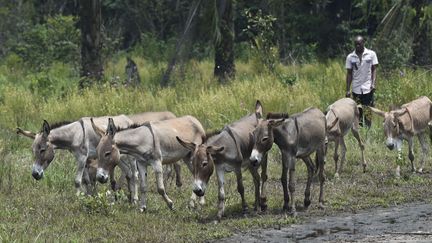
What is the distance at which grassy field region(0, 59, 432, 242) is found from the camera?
1041cm

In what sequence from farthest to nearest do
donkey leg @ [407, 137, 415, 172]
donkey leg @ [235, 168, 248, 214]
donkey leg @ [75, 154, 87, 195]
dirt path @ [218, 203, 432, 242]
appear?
donkey leg @ [407, 137, 415, 172] < donkey leg @ [75, 154, 87, 195] < donkey leg @ [235, 168, 248, 214] < dirt path @ [218, 203, 432, 242]

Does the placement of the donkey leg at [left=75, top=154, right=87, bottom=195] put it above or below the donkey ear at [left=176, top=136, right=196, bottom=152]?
below

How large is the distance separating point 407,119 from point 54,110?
28.4 feet

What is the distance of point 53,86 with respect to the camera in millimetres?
22797

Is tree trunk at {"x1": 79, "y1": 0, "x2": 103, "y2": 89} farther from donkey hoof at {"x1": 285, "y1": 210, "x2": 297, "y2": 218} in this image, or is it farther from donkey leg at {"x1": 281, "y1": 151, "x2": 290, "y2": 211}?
donkey hoof at {"x1": 285, "y1": 210, "x2": 297, "y2": 218}

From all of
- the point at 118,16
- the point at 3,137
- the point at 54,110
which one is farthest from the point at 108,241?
the point at 118,16

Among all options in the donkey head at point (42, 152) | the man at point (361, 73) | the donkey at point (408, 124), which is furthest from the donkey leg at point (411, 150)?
the donkey head at point (42, 152)

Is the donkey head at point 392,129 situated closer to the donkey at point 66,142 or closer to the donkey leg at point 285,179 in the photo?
the donkey leg at point 285,179

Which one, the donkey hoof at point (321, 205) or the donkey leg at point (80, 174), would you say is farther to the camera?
the donkey leg at point (80, 174)

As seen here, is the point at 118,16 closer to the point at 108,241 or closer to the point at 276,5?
the point at 276,5

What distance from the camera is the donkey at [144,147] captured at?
11.0 meters

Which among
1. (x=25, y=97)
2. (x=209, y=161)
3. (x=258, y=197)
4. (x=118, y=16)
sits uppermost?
(x=209, y=161)

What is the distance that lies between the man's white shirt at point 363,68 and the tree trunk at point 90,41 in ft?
24.8

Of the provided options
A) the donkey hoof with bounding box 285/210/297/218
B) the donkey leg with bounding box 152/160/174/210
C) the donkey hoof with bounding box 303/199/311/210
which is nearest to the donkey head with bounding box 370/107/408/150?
the donkey hoof with bounding box 303/199/311/210
